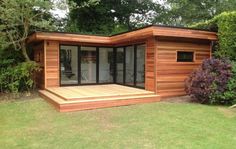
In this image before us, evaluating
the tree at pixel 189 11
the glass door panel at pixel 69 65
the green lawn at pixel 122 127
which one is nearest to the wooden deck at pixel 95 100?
the green lawn at pixel 122 127

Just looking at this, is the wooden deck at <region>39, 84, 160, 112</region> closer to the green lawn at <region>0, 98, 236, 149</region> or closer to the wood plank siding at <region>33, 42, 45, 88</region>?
the green lawn at <region>0, 98, 236, 149</region>

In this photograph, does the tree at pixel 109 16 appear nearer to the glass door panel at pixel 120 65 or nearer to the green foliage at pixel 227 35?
the glass door panel at pixel 120 65

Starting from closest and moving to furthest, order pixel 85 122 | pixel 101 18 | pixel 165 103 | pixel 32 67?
pixel 85 122 → pixel 165 103 → pixel 32 67 → pixel 101 18

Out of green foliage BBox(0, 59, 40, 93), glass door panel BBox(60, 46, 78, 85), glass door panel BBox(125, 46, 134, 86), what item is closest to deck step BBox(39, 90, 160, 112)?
green foliage BBox(0, 59, 40, 93)

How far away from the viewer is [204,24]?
10.6 metres

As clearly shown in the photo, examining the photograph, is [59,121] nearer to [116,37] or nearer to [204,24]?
[116,37]

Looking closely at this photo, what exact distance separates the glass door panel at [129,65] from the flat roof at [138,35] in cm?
68

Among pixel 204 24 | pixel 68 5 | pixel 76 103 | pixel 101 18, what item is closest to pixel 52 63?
pixel 68 5

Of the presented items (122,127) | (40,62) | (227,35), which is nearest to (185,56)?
(227,35)

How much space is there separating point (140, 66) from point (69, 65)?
3.32m

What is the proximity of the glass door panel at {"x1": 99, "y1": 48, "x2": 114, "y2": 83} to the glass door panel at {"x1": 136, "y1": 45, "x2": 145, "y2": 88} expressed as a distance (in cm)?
236

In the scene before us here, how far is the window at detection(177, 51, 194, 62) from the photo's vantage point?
9.76 metres

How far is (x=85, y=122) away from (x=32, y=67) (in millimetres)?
5081

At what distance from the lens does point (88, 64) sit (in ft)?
39.4
